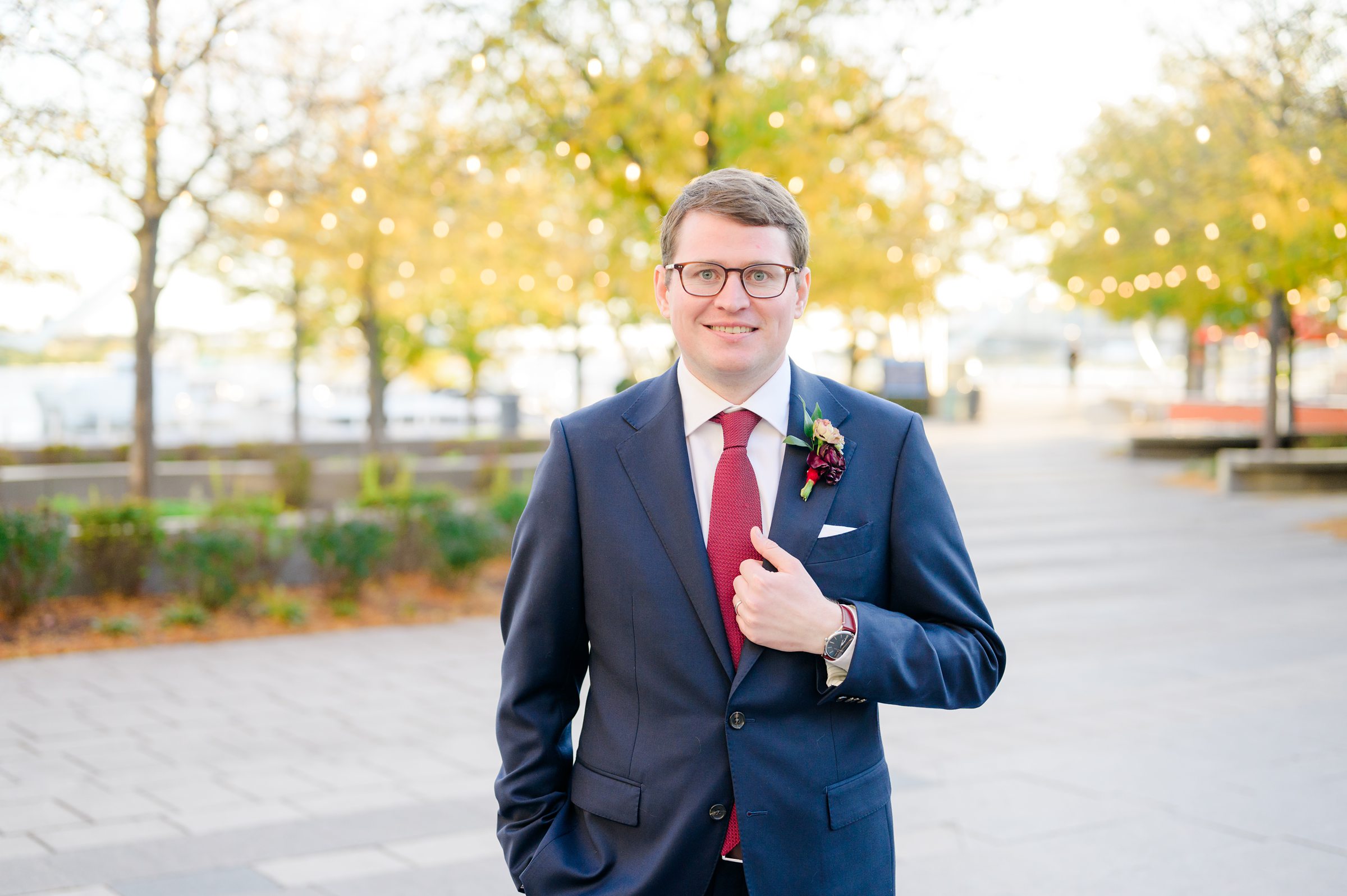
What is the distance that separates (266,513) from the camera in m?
9.68

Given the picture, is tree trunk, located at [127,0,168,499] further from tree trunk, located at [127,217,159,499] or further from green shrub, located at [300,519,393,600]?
green shrub, located at [300,519,393,600]

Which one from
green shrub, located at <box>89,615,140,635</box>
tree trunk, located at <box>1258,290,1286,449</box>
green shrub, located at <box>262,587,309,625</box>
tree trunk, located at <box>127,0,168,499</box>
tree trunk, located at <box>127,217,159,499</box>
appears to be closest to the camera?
green shrub, located at <box>89,615,140,635</box>

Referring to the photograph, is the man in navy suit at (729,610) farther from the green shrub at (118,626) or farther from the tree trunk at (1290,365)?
the tree trunk at (1290,365)

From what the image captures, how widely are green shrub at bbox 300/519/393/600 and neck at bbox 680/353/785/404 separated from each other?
7667 millimetres

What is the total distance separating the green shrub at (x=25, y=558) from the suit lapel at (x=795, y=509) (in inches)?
299

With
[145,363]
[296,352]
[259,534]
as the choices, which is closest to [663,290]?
[259,534]

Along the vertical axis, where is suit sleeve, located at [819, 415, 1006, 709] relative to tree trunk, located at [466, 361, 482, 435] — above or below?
below

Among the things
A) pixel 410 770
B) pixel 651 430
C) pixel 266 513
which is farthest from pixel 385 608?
A: pixel 651 430

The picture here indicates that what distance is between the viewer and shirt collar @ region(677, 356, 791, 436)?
7.20ft

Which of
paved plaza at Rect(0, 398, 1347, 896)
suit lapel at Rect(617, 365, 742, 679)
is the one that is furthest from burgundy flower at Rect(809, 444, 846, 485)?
paved plaza at Rect(0, 398, 1347, 896)

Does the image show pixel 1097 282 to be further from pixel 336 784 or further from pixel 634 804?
pixel 634 804

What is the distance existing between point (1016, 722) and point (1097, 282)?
15605 millimetres

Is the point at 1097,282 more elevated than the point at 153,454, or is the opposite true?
the point at 1097,282

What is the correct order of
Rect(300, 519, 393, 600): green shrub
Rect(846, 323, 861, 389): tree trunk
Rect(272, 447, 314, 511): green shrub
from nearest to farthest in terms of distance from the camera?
Rect(300, 519, 393, 600): green shrub
Rect(272, 447, 314, 511): green shrub
Rect(846, 323, 861, 389): tree trunk
